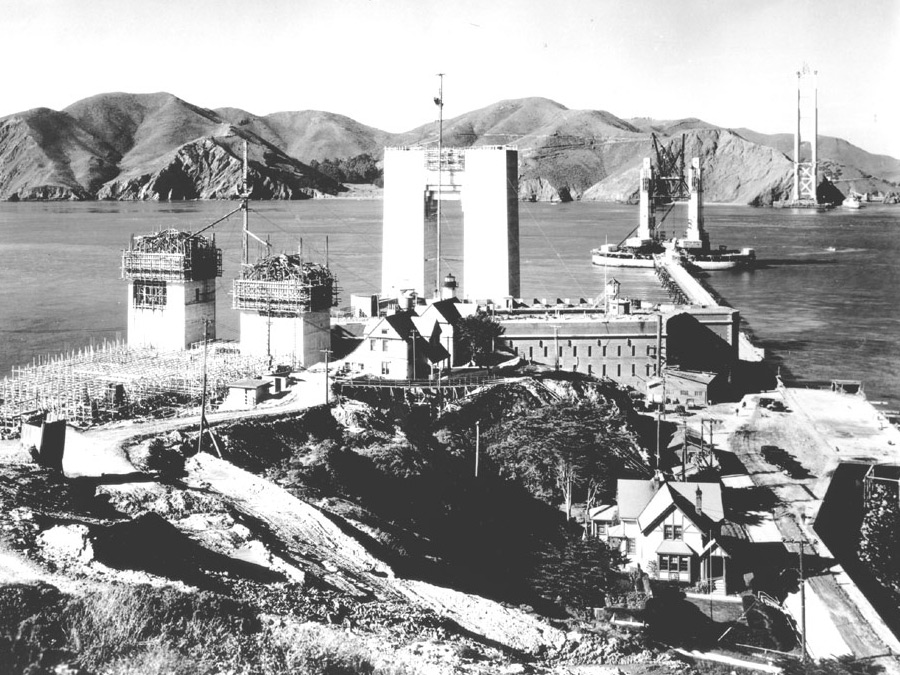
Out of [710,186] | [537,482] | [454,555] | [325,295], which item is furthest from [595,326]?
[710,186]

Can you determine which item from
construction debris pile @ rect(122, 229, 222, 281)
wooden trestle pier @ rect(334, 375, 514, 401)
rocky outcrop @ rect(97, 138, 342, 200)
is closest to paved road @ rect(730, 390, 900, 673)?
wooden trestle pier @ rect(334, 375, 514, 401)

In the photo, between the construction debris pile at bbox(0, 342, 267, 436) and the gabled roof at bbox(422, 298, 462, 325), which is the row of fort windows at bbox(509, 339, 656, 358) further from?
the construction debris pile at bbox(0, 342, 267, 436)

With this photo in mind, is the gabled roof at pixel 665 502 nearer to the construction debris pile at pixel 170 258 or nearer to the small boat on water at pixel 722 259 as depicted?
the construction debris pile at pixel 170 258

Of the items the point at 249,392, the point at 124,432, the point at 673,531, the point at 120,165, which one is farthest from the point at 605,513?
the point at 120,165

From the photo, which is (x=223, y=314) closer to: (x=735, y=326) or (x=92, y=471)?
(x=735, y=326)

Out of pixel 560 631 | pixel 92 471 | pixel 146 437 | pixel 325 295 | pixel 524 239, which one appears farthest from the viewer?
pixel 524 239

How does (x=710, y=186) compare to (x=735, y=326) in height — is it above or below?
above
